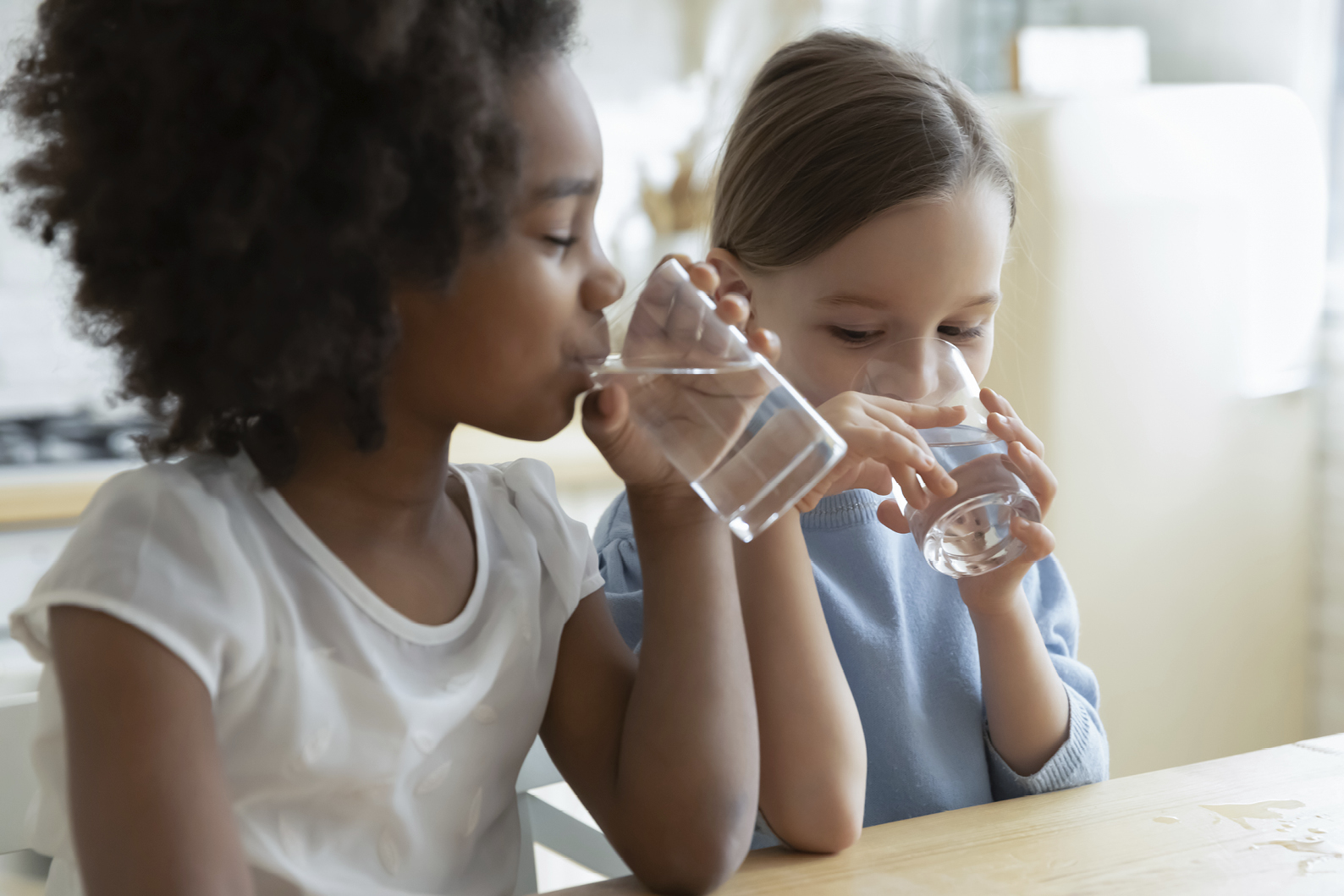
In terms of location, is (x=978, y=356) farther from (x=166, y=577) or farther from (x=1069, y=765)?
(x=166, y=577)

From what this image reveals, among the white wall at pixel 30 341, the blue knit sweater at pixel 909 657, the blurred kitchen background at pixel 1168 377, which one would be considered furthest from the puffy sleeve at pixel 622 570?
the white wall at pixel 30 341

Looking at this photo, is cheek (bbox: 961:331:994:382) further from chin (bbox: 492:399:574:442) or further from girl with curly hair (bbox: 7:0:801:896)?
chin (bbox: 492:399:574:442)

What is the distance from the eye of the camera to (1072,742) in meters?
0.97

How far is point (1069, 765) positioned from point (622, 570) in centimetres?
43

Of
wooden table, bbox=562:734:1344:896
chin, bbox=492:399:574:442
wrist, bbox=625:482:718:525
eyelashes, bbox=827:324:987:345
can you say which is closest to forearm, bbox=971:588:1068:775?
wooden table, bbox=562:734:1344:896

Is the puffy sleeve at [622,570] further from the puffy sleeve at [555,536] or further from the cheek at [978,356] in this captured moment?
the cheek at [978,356]

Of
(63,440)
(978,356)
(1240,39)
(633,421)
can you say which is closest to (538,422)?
(633,421)

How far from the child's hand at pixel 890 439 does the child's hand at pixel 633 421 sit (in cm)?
11

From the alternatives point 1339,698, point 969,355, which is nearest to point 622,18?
point 969,355

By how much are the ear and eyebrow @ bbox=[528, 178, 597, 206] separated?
385mm

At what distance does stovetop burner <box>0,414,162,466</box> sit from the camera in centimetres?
233

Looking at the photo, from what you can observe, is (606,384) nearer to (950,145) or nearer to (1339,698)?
(950,145)

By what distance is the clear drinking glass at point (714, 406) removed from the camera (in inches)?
26.5

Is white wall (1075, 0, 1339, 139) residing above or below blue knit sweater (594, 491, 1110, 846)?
above
